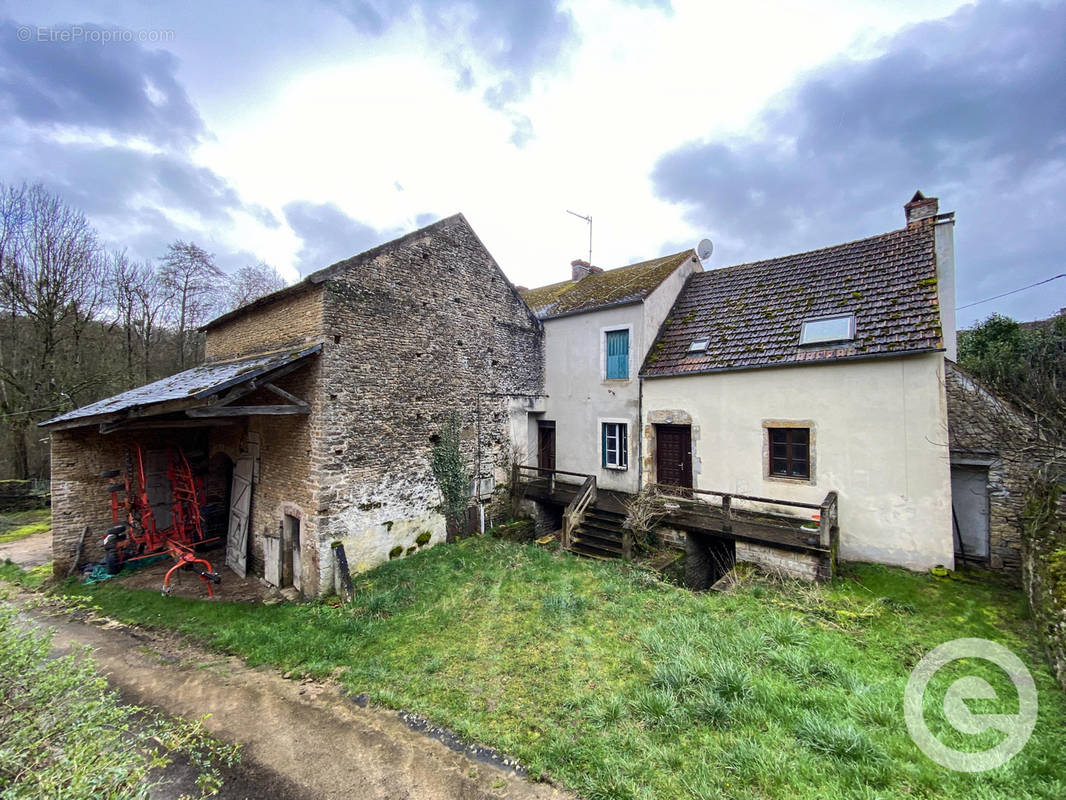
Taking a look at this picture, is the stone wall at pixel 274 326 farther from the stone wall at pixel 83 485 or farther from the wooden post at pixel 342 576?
the wooden post at pixel 342 576

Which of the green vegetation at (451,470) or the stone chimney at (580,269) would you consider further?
the stone chimney at (580,269)

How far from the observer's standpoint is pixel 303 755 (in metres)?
4.51

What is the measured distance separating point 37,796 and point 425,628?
516 cm

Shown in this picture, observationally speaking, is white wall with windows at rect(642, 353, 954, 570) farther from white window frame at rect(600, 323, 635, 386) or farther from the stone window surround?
white window frame at rect(600, 323, 635, 386)

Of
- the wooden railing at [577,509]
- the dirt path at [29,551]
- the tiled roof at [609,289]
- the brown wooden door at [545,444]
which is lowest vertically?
the dirt path at [29,551]

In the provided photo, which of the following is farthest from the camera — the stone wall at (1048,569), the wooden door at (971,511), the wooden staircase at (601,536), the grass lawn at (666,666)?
the wooden staircase at (601,536)

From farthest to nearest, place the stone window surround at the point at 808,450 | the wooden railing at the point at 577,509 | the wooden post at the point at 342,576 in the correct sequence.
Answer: the wooden railing at the point at 577,509, the stone window surround at the point at 808,450, the wooden post at the point at 342,576

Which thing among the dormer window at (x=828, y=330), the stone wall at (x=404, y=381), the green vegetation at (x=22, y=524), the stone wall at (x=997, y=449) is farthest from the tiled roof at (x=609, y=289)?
the green vegetation at (x=22, y=524)

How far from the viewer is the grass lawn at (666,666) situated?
369cm

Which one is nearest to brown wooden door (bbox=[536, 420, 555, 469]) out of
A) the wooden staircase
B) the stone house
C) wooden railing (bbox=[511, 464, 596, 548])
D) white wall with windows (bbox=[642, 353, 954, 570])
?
wooden railing (bbox=[511, 464, 596, 548])

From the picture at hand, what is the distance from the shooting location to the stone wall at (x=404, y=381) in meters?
8.46

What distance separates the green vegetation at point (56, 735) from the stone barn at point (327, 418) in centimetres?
474

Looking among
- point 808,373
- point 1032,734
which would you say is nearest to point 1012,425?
point 808,373

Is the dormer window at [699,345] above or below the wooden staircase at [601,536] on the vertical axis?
above
